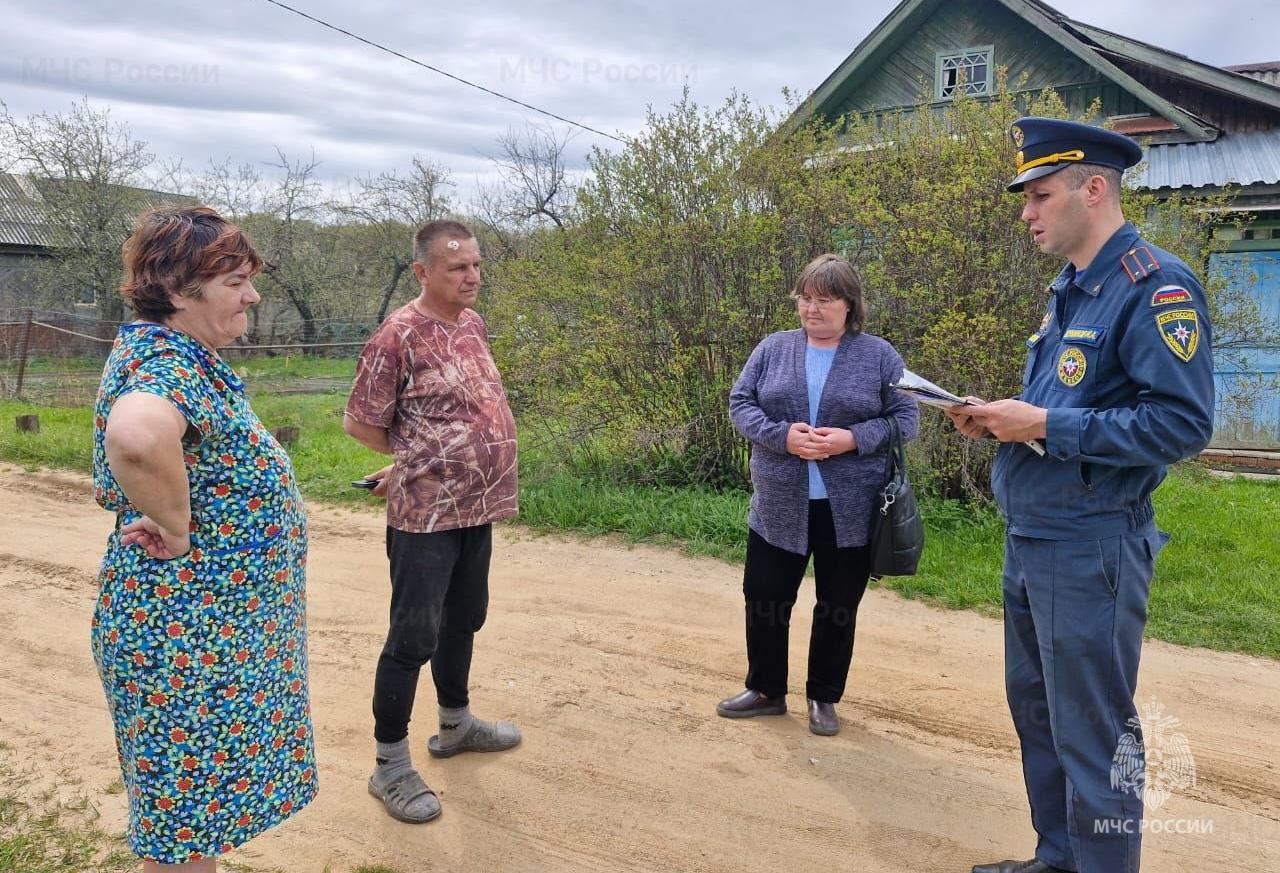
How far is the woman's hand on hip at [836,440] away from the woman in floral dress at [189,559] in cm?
208


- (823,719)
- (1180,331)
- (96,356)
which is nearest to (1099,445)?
(1180,331)

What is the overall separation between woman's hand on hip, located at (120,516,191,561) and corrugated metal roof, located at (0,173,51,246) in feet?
96.3

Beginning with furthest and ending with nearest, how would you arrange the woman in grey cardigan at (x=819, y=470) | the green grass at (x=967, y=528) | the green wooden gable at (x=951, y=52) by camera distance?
the green wooden gable at (x=951, y=52)
the green grass at (x=967, y=528)
the woman in grey cardigan at (x=819, y=470)

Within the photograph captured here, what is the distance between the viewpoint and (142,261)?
2.16 m

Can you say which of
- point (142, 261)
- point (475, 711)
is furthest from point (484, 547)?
point (142, 261)

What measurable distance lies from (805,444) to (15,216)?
32.0 meters

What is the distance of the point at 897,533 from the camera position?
3496 mm

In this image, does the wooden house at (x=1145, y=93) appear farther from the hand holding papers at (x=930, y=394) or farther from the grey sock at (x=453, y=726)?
the grey sock at (x=453, y=726)

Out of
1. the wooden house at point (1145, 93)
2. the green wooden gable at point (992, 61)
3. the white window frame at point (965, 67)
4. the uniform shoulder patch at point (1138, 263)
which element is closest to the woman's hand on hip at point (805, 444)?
the uniform shoulder patch at point (1138, 263)

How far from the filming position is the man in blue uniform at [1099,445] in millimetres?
2275

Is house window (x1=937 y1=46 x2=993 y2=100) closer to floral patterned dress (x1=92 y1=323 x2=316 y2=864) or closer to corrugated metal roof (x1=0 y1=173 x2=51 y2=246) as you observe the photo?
floral patterned dress (x1=92 y1=323 x2=316 y2=864)

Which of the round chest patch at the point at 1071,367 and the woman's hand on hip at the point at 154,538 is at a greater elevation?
the round chest patch at the point at 1071,367

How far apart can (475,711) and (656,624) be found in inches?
52.4

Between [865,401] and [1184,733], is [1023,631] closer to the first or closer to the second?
[865,401]
